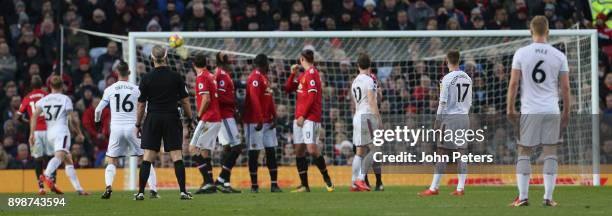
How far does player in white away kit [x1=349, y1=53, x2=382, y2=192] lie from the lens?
19.1m

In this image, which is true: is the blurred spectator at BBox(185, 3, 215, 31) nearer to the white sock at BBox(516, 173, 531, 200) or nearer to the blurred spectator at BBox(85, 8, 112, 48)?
the blurred spectator at BBox(85, 8, 112, 48)

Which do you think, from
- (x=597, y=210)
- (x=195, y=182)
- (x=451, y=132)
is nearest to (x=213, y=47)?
(x=195, y=182)

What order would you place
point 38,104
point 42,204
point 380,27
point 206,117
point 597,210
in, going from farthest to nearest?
1. point 380,27
2. point 38,104
3. point 206,117
4. point 42,204
5. point 597,210

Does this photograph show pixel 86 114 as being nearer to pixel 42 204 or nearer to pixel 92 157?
pixel 92 157

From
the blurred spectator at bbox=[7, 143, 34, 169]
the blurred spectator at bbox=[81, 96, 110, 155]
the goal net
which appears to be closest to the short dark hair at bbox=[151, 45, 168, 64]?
the goal net

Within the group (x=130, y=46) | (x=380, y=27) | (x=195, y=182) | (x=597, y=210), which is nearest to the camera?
(x=597, y=210)

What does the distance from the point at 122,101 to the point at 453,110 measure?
4639 millimetres

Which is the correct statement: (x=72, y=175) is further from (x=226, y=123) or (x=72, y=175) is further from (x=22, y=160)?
(x=22, y=160)

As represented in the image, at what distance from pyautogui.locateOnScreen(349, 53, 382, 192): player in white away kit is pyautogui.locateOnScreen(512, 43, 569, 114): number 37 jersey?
569cm

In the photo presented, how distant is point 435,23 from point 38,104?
9925 mm

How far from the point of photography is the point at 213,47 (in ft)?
81.5

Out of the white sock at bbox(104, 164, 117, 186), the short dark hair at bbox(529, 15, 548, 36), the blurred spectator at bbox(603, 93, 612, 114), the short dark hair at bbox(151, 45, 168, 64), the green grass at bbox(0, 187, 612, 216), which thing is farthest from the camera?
the blurred spectator at bbox(603, 93, 612, 114)

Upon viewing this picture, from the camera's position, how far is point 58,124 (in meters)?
20.8

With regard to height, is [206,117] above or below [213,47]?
below
